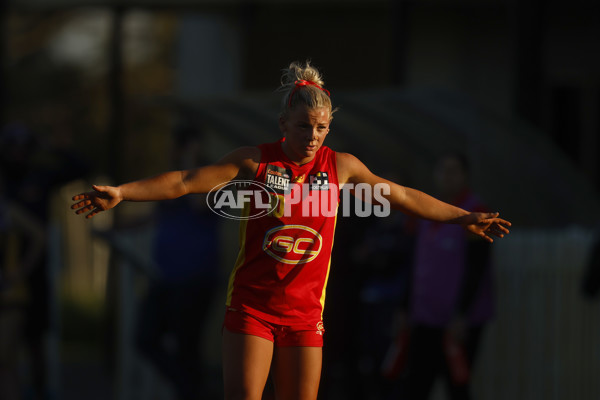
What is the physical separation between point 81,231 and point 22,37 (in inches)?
315

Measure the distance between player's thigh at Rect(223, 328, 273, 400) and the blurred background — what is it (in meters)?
2.95

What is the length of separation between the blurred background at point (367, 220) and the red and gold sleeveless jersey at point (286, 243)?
2770 millimetres

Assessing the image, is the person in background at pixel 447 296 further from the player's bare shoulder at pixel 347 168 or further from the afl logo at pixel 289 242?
the afl logo at pixel 289 242

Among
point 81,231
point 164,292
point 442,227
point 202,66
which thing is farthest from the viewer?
point 81,231

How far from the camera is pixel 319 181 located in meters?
4.59

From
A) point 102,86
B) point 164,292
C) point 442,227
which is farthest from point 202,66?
point 102,86

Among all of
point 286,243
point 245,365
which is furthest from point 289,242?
point 245,365

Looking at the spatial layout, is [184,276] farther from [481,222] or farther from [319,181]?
[481,222]

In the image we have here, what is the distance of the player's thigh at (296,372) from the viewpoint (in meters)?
4.54

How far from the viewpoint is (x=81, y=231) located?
64.8 ft

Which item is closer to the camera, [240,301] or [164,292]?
[240,301]

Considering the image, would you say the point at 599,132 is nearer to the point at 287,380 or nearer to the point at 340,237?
the point at 340,237

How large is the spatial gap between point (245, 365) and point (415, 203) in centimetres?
112

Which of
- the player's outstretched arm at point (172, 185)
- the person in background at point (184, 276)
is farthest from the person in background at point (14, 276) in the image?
the player's outstretched arm at point (172, 185)
